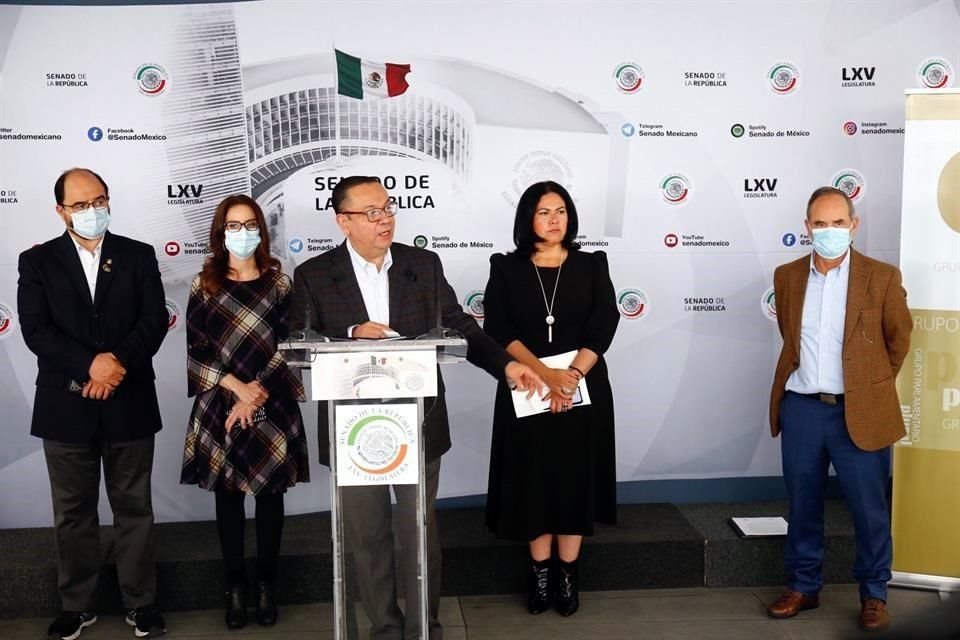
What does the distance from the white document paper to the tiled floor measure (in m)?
0.23

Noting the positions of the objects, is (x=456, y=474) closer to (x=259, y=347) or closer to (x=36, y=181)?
(x=259, y=347)

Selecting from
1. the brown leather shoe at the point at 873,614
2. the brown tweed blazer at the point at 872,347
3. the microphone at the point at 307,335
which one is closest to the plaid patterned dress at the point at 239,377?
the microphone at the point at 307,335

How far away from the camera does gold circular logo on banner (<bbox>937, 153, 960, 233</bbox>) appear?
12.8 feet

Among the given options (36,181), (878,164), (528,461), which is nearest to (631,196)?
(878,164)

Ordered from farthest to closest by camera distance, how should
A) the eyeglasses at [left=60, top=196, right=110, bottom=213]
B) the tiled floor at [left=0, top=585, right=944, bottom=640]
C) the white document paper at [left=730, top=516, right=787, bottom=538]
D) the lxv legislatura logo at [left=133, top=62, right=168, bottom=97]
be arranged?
the lxv legislatura logo at [left=133, top=62, right=168, bottom=97], the white document paper at [left=730, top=516, right=787, bottom=538], the tiled floor at [left=0, top=585, right=944, bottom=640], the eyeglasses at [left=60, top=196, right=110, bottom=213]

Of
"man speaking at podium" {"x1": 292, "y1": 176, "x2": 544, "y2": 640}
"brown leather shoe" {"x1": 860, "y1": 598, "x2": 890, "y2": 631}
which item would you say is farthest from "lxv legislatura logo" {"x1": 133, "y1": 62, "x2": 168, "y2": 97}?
"brown leather shoe" {"x1": 860, "y1": 598, "x2": 890, "y2": 631}

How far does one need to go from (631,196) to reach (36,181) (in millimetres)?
2592

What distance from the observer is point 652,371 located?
465 cm

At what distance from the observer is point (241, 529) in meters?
3.67

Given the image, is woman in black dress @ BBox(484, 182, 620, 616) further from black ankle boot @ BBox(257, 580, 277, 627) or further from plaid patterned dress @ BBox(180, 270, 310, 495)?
black ankle boot @ BBox(257, 580, 277, 627)

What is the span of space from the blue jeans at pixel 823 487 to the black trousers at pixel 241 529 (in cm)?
191

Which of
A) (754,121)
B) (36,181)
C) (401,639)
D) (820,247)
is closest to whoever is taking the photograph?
(401,639)

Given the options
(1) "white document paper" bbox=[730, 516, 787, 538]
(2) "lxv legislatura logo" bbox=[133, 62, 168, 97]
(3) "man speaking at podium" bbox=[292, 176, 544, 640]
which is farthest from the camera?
(2) "lxv legislatura logo" bbox=[133, 62, 168, 97]

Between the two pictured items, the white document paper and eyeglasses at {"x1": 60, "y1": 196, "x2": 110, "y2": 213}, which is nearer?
eyeglasses at {"x1": 60, "y1": 196, "x2": 110, "y2": 213}
